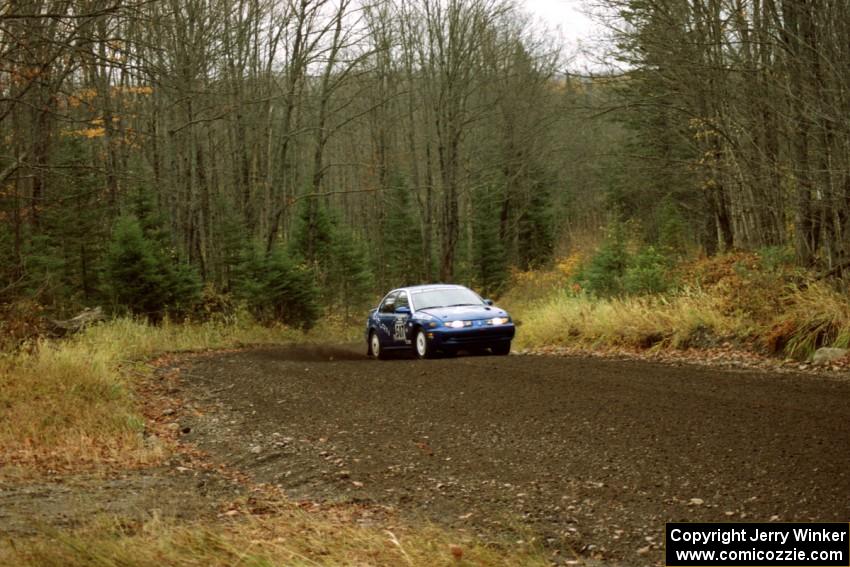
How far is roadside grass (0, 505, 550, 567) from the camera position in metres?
4.64

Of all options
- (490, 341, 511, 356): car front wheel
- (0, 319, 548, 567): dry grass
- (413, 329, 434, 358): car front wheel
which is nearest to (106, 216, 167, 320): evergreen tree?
(0, 319, 548, 567): dry grass

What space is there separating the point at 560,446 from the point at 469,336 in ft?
28.7

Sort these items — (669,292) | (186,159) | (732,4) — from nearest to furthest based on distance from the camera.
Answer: (732,4)
(669,292)
(186,159)

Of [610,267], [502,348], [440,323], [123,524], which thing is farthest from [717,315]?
[123,524]

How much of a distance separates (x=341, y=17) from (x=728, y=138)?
17.9 metres

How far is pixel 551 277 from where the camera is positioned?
1534 inches

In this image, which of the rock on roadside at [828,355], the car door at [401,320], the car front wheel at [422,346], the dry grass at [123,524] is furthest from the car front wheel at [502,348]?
the dry grass at [123,524]

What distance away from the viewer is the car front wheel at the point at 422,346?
55.7 feet

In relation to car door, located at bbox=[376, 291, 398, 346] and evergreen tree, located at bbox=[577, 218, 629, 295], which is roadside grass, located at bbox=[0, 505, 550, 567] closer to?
car door, located at bbox=[376, 291, 398, 346]

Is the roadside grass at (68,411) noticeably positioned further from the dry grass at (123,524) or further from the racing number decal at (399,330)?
the racing number decal at (399,330)

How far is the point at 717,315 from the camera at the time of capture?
52.4 feet

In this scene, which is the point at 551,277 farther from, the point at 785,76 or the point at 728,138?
the point at 785,76

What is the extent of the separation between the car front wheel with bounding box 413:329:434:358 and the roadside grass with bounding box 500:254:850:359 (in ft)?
11.7

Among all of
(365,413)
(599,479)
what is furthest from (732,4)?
(599,479)
